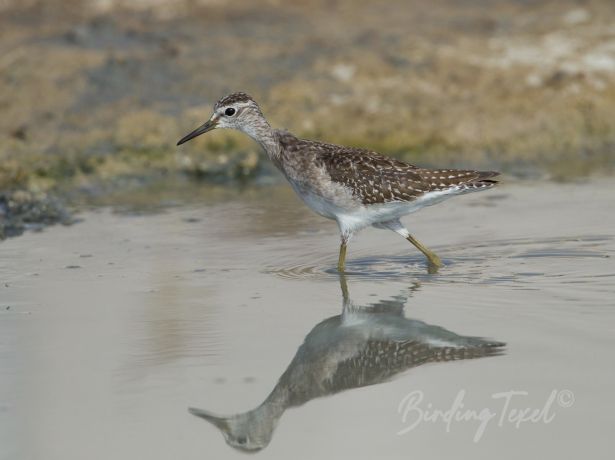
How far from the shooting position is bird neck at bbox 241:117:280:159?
32.8 feet

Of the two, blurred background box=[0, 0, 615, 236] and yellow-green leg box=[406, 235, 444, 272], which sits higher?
blurred background box=[0, 0, 615, 236]

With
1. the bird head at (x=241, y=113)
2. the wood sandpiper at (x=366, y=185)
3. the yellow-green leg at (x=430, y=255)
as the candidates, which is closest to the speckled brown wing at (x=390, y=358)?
the yellow-green leg at (x=430, y=255)

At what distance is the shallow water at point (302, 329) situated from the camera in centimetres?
550

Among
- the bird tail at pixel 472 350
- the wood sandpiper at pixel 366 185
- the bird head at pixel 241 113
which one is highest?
the bird head at pixel 241 113

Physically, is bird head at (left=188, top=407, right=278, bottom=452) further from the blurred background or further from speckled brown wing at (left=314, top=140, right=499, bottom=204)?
the blurred background

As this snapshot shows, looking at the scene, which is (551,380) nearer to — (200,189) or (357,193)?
(357,193)

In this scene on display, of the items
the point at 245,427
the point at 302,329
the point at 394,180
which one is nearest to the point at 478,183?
the point at 394,180

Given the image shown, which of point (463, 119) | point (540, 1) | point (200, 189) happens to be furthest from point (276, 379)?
point (540, 1)

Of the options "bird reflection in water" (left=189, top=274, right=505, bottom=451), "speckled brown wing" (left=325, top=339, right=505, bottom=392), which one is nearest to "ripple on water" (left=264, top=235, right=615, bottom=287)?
"bird reflection in water" (left=189, top=274, right=505, bottom=451)

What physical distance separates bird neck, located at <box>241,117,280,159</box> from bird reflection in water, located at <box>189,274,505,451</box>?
260 centimetres

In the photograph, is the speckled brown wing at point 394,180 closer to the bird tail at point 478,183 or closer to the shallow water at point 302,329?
the bird tail at point 478,183

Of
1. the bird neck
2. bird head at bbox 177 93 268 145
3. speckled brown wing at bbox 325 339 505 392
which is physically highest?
bird head at bbox 177 93 268 145

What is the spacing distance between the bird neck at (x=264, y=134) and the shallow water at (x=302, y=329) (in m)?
0.72

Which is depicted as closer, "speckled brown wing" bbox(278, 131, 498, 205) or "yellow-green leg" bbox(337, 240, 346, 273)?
"yellow-green leg" bbox(337, 240, 346, 273)
